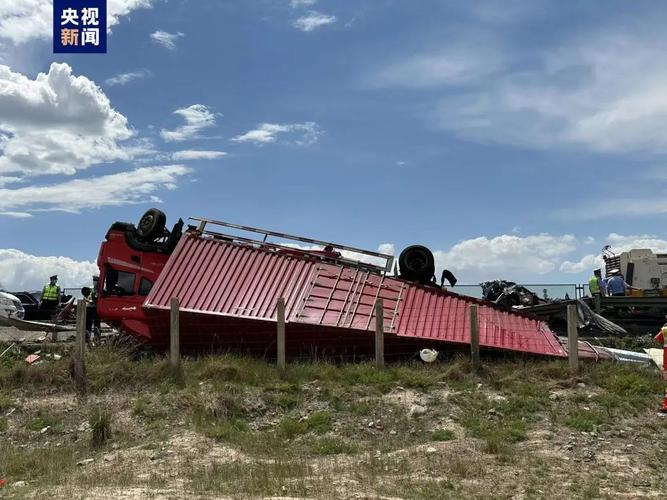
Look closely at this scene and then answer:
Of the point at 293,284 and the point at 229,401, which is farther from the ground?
the point at 293,284

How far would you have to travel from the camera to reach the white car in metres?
22.4

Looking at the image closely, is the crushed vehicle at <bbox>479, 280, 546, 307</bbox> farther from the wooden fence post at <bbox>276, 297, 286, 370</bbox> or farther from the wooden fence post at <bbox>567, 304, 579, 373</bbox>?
the wooden fence post at <bbox>276, 297, 286, 370</bbox>

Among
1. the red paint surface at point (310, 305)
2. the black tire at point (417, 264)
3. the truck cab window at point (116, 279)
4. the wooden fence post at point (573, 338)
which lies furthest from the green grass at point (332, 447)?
the truck cab window at point (116, 279)

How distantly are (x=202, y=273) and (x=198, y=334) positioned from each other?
1.51 meters

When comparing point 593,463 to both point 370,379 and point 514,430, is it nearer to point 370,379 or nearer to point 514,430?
point 514,430

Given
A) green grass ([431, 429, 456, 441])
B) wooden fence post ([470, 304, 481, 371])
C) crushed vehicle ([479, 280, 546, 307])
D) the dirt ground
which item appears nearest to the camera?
the dirt ground

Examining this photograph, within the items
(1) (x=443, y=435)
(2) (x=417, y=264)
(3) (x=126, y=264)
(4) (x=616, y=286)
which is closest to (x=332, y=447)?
(1) (x=443, y=435)

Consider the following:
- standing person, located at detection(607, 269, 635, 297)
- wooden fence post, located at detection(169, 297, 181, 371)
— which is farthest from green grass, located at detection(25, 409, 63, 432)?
standing person, located at detection(607, 269, 635, 297)

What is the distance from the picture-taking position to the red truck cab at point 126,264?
16547mm

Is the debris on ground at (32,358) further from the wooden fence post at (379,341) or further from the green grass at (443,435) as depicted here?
the green grass at (443,435)

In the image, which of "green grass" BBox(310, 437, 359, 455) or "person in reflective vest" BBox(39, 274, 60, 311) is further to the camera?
"person in reflective vest" BBox(39, 274, 60, 311)

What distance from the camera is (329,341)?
1434 centimetres

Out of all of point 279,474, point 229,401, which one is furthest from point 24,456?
point 279,474

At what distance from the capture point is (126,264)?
16.7m
